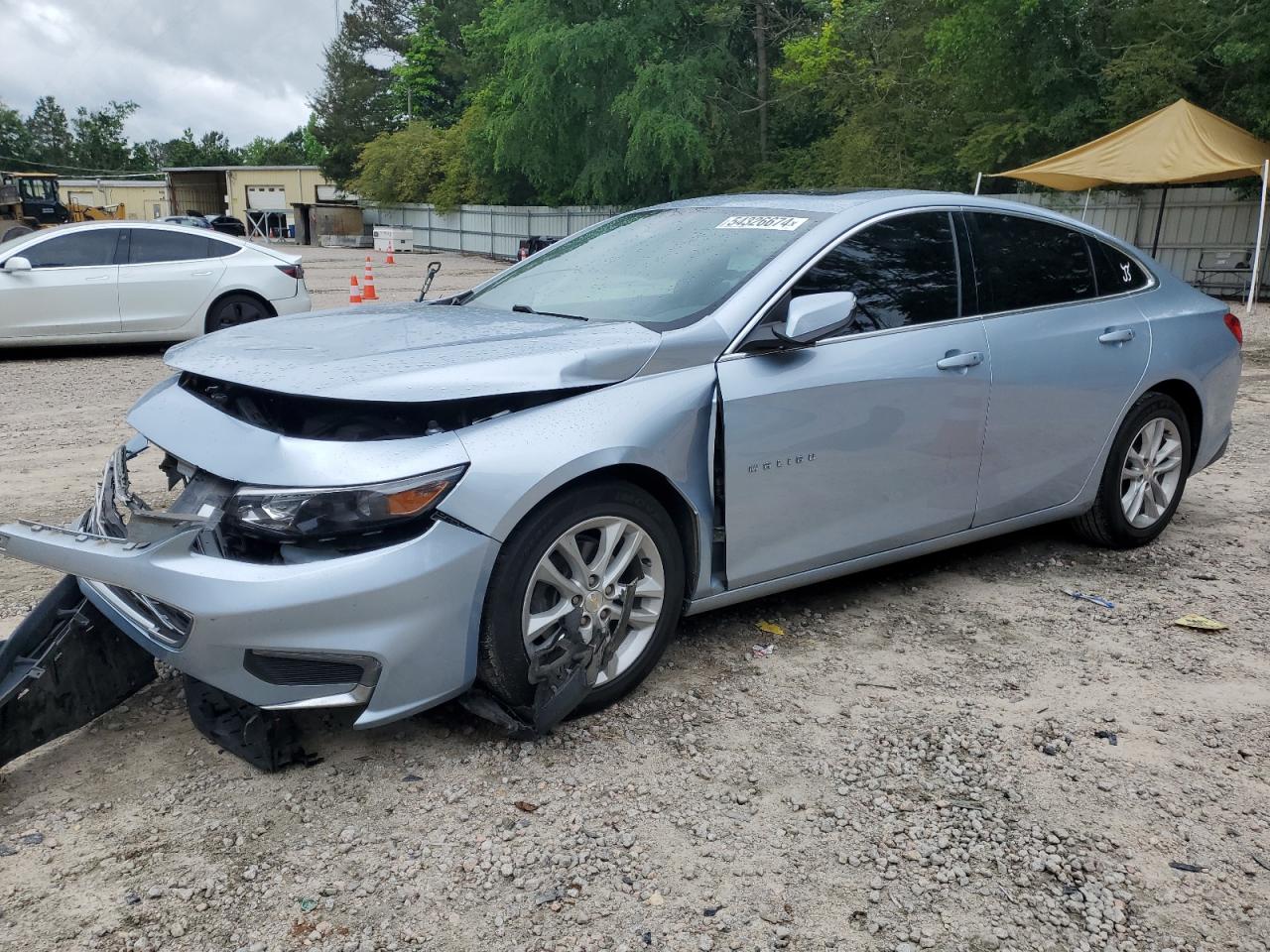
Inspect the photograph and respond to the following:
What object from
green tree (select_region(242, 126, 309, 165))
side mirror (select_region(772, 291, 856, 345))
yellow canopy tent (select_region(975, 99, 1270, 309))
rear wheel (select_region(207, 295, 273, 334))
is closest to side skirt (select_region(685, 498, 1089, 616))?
side mirror (select_region(772, 291, 856, 345))

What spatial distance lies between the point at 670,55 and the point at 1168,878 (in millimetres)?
33850

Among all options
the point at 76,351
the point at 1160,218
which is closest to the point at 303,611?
the point at 76,351

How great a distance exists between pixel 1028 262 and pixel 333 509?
10.4 ft

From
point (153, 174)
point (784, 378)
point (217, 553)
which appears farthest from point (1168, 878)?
point (153, 174)

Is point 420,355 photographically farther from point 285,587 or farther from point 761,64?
point 761,64

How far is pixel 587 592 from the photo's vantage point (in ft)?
10.5

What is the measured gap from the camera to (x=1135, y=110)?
20.8 metres

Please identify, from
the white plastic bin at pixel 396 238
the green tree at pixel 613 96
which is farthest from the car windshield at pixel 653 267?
the white plastic bin at pixel 396 238

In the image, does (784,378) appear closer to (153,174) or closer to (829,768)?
(829,768)

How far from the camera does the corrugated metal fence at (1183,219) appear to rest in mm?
20500

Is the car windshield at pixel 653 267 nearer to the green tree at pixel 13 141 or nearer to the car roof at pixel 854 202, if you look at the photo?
the car roof at pixel 854 202

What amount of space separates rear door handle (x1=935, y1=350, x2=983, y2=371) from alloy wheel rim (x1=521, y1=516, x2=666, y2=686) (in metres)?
1.44

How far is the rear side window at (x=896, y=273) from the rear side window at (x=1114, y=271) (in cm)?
101

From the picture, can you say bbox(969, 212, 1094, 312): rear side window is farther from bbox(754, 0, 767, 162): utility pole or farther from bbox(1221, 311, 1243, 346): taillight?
bbox(754, 0, 767, 162): utility pole
